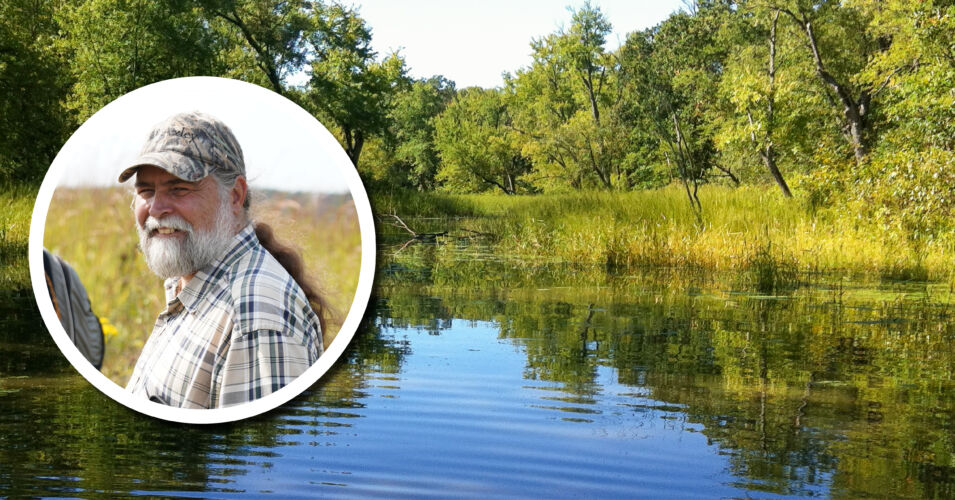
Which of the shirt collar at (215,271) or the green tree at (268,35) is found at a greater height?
the green tree at (268,35)

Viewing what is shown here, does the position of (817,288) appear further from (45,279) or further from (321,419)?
(45,279)

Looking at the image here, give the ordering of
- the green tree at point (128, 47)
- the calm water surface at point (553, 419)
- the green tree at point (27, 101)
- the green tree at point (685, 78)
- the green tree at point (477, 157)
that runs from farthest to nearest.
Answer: the green tree at point (477, 157) < the green tree at point (685, 78) < the green tree at point (128, 47) < the green tree at point (27, 101) < the calm water surface at point (553, 419)

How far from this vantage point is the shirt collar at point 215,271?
53.5 inches

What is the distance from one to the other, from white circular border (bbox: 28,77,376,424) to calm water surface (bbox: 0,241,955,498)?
0.64 ft

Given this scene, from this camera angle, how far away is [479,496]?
351 cm

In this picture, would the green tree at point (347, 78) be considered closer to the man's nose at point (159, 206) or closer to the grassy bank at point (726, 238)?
the grassy bank at point (726, 238)

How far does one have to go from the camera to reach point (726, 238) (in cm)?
1380

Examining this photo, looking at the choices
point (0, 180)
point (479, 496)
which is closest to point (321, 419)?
point (479, 496)

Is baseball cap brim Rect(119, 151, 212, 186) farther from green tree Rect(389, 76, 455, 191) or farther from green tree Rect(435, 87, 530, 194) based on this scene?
green tree Rect(389, 76, 455, 191)

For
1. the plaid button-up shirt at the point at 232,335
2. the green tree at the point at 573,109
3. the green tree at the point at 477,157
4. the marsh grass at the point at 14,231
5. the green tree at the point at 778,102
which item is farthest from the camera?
the green tree at the point at 477,157

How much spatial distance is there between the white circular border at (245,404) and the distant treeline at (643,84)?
12.3 metres

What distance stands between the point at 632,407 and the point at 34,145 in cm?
2581

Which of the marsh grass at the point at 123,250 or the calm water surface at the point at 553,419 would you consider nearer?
the marsh grass at the point at 123,250

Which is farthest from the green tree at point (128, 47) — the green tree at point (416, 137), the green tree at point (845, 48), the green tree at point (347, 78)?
the green tree at point (416, 137)
